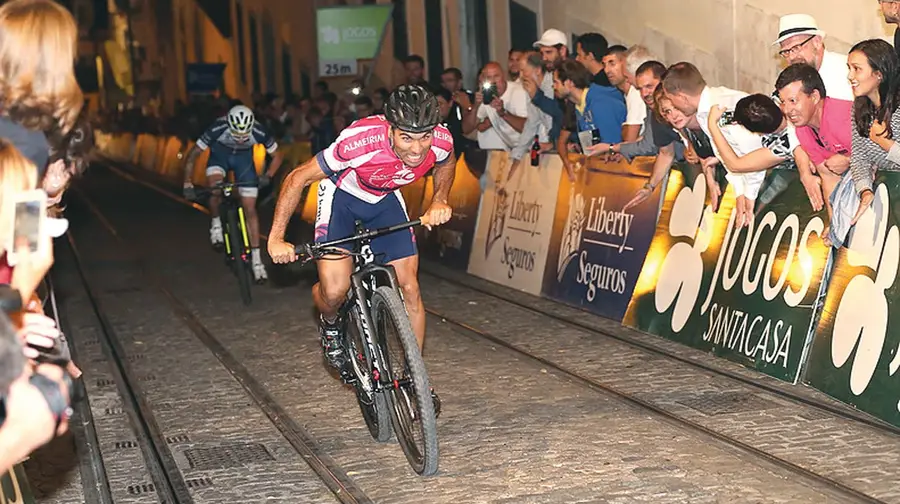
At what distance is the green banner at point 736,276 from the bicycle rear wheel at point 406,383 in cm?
282

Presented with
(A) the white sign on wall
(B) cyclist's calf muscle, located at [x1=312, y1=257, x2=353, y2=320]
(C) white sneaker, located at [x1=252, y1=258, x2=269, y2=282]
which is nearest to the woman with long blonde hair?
(B) cyclist's calf muscle, located at [x1=312, y1=257, x2=353, y2=320]

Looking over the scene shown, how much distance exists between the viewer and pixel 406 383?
23.7ft

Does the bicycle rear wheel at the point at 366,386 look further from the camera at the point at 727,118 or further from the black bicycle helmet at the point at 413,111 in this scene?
the camera at the point at 727,118

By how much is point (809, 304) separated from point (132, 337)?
635 cm

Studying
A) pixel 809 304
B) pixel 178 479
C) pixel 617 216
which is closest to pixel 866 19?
pixel 617 216

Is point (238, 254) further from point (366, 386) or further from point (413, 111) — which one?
point (413, 111)

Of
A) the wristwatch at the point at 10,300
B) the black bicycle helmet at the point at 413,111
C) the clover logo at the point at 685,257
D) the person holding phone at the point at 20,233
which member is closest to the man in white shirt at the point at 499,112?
the clover logo at the point at 685,257

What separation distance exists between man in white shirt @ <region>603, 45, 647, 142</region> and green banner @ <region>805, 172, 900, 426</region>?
386cm

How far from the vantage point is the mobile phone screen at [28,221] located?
4066 mm

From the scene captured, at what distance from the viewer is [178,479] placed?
24.3 ft

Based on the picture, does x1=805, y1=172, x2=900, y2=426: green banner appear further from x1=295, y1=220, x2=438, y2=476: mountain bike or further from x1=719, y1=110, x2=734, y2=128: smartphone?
x1=295, y1=220, x2=438, y2=476: mountain bike

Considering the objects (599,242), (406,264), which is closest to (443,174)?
(406,264)

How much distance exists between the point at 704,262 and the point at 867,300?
7.57 ft

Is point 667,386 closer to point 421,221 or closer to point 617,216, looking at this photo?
point 421,221
